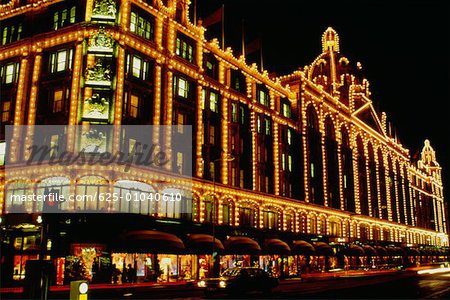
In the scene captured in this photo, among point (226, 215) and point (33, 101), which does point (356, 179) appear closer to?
point (226, 215)

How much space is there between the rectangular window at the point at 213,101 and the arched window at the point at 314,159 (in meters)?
20.8

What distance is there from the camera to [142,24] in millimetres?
41938

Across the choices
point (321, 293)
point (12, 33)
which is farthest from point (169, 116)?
point (321, 293)

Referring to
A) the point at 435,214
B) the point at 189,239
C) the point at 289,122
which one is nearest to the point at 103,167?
the point at 189,239

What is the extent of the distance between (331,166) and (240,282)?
160 feet

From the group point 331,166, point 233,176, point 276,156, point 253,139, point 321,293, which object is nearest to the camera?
point 321,293

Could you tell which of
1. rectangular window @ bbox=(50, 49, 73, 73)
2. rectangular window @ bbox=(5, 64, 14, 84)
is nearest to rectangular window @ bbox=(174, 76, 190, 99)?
rectangular window @ bbox=(50, 49, 73, 73)

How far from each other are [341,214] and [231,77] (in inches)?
1240

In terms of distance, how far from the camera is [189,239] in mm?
41625

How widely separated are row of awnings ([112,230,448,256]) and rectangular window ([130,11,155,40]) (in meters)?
17.5

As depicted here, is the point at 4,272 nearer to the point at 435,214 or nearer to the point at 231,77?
the point at 231,77

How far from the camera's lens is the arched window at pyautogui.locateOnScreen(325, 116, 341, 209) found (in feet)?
236

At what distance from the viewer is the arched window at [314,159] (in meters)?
66.4

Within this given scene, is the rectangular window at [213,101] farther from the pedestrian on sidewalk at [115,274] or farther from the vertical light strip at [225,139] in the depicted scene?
the pedestrian on sidewalk at [115,274]
